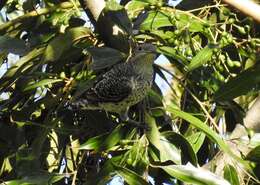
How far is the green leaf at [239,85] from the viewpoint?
173 cm

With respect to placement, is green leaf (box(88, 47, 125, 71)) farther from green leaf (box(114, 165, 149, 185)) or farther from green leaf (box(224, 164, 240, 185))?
green leaf (box(224, 164, 240, 185))

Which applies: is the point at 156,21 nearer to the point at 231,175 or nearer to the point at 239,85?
the point at 239,85

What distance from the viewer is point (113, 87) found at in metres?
2.21

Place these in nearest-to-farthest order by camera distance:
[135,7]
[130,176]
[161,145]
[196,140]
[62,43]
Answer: [130,176], [161,145], [196,140], [62,43], [135,7]

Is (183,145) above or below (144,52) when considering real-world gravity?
below

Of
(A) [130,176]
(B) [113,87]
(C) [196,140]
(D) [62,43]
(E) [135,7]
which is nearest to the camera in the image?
(A) [130,176]

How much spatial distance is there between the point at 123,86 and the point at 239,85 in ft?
1.97

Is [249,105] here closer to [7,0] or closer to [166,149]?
[166,149]

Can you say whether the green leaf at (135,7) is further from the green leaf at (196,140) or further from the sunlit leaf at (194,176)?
the sunlit leaf at (194,176)

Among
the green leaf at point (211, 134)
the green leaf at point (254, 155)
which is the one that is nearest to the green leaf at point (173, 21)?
the green leaf at point (211, 134)

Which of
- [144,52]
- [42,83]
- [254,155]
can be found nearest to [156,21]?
[144,52]

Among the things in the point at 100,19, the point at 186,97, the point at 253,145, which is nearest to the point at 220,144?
the point at 253,145

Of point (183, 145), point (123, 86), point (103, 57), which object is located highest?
point (103, 57)

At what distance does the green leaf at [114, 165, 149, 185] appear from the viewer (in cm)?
152
